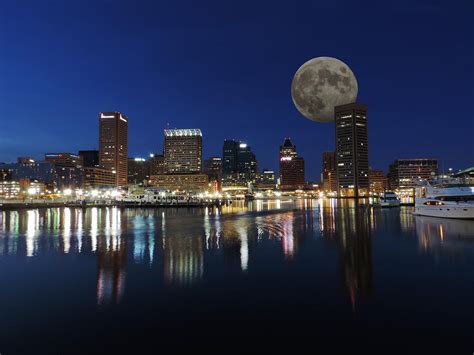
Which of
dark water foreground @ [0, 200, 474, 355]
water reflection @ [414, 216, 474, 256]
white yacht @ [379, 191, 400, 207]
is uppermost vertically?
white yacht @ [379, 191, 400, 207]

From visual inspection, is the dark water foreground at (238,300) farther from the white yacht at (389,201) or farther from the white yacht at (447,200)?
the white yacht at (389,201)

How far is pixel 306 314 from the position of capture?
465 inches

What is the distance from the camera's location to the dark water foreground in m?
9.81

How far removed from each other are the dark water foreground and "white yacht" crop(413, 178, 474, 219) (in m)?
26.1

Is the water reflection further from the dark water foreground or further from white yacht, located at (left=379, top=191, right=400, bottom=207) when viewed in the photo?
white yacht, located at (left=379, top=191, right=400, bottom=207)

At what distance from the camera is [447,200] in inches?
1976

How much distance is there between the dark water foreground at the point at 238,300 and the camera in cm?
981

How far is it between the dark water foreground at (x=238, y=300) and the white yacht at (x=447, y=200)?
26079 mm

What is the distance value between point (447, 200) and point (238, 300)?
47.5 meters

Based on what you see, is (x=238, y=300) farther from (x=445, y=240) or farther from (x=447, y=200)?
(x=447, y=200)

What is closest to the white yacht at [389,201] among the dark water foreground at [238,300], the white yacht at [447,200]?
the white yacht at [447,200]

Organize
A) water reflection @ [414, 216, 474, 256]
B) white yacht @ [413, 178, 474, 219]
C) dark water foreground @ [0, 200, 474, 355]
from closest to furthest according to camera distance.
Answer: dark water foreground @ [0, 200, 474, 355] < water reflection @ [414, 216, 474, 256] < white yacht @ [413, 178, 474, 219]

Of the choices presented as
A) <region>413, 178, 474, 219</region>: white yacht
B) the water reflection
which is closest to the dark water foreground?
the water reflection

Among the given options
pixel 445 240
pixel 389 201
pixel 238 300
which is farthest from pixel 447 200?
pixel 238 300
